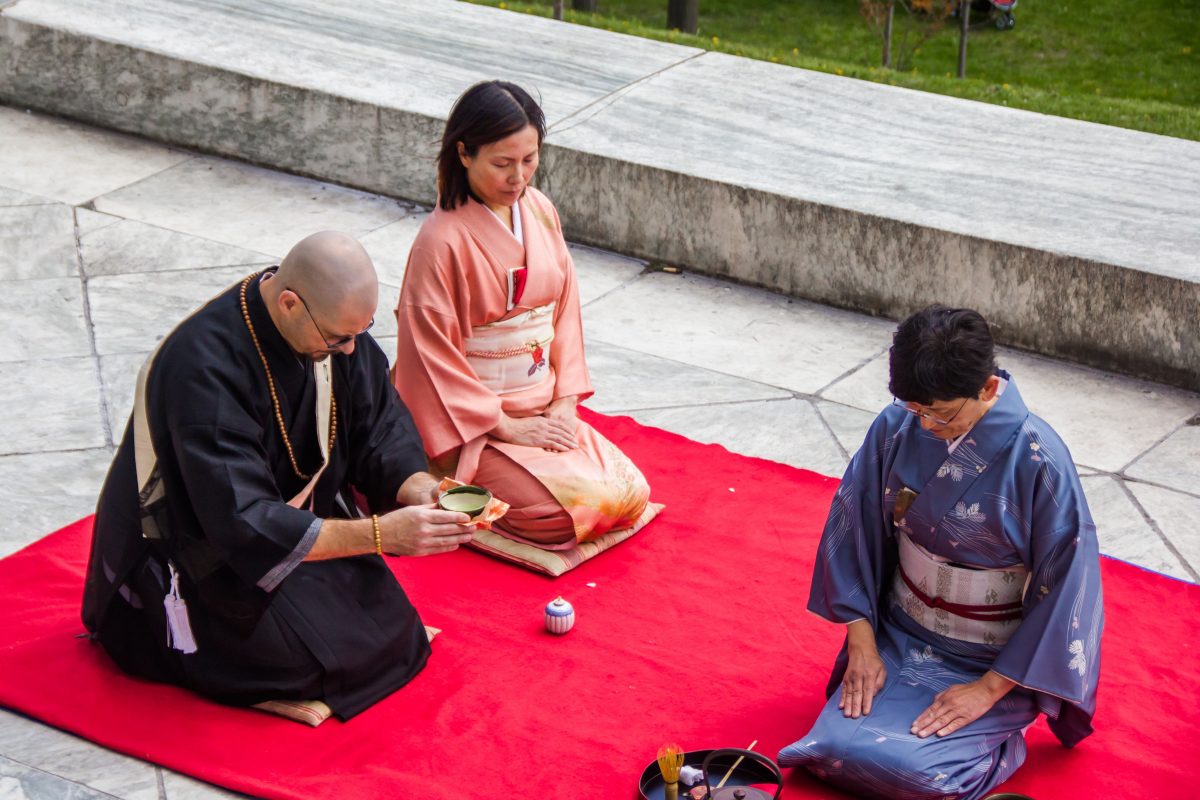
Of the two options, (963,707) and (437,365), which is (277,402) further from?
(963,707)

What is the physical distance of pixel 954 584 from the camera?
355 cm

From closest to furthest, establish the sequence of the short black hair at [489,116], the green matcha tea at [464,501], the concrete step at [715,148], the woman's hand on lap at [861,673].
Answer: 1. the woman's hand on lap at [861,673]
2. the green matcha tea at [464,501]
3. the short black hair at [489,116]
4. the concrete step at [715,148]

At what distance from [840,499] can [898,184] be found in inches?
122

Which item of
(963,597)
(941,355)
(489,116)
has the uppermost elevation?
(489,116)

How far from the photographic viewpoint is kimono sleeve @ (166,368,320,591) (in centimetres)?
343

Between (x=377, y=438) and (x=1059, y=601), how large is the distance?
174cm

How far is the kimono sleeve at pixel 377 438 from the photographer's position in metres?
3.89

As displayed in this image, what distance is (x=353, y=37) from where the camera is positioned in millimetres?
8055

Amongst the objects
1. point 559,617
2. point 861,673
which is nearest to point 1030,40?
point 559,617

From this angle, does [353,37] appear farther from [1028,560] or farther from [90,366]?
[1028,560]

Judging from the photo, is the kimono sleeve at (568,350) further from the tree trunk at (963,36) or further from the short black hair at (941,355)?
the tree trunk at (963,36)

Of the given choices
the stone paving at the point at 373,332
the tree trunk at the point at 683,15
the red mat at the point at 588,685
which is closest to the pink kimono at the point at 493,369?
the red mat at the point at 588,685

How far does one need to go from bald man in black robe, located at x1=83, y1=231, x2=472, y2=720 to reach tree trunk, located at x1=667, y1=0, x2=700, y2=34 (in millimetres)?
8318

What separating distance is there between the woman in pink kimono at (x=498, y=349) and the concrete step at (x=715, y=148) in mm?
1953
